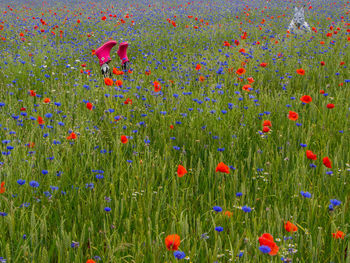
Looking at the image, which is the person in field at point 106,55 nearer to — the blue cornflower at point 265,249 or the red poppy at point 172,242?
the red poppy at point 172,242

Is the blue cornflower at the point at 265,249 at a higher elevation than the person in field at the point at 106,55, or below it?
below

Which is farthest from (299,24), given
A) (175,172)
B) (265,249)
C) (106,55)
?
(265,249)

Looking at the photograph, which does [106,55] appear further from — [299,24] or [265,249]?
[299,24]

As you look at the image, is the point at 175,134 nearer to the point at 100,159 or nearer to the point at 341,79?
the point at 100,159

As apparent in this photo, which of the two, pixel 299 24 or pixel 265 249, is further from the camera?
pixel 299 24

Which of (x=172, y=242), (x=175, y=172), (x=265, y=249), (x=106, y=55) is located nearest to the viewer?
(x=265, y=249)

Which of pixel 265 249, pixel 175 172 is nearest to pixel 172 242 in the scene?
pixel 265 249

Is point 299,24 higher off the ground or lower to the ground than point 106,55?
higher

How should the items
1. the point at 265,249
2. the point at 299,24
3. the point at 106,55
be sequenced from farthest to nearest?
1. the point at 299,24
2. the point at 106,55
3. the point at 265,249

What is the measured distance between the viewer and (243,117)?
322 cm

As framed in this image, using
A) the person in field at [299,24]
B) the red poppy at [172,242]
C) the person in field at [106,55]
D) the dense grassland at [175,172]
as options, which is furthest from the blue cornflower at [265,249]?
the person in field at [299,24]

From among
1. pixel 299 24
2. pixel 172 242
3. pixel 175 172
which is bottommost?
pixel 175 172

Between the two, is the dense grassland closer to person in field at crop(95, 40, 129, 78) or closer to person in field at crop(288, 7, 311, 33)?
person in field at crop(95, 40, 129, 78)

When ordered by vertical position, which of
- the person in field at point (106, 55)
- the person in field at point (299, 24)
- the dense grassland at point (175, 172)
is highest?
the person in field at point (299, 24)
